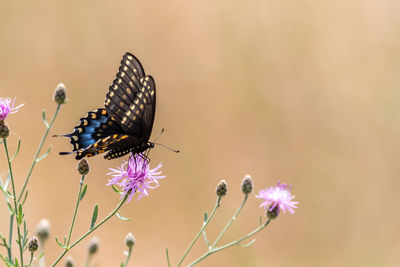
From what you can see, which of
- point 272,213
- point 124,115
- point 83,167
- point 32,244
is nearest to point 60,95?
point 83,167

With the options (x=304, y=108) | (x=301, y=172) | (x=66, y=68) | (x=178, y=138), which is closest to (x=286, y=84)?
(x=304, y=108)

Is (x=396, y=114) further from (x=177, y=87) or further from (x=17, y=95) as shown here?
(x=17, y=95)

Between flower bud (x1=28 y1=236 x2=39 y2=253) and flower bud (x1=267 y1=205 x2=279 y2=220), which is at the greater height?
flower bud (x1=267 y1=205 x2=279 y2=220)

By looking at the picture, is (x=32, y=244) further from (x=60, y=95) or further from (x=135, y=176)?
(x=60, y=95)

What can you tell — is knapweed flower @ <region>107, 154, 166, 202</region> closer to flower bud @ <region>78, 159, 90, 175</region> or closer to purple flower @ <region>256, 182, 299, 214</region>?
flower bud @ <region>78, 159, 90, 175</region>

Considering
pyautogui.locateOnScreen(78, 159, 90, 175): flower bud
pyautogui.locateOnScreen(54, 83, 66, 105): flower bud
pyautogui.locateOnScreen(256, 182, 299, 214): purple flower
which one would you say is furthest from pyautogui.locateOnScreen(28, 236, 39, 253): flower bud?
pyautogui.locateOnScreen(256, 182, 299, 214): purple flower

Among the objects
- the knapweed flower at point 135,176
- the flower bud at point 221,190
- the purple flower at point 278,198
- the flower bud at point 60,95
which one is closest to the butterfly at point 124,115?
the knapweed flower at point 135,176

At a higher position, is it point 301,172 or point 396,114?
point 396,114
